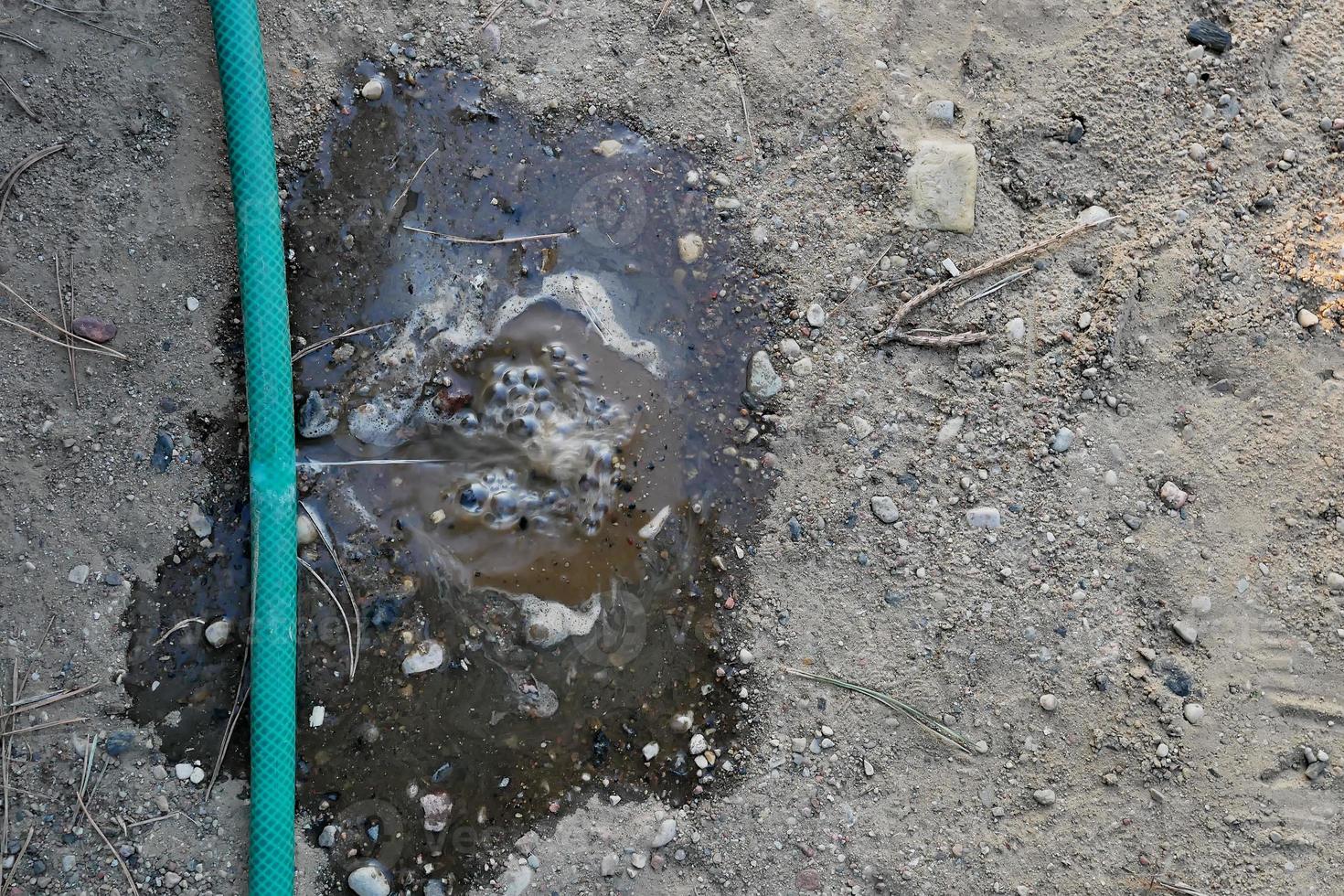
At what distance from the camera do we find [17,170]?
257 centimetres

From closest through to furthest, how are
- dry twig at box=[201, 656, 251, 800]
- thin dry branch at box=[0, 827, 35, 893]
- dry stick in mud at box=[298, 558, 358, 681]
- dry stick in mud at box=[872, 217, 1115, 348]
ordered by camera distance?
thin dry branch at box=[0, 827, 35, 893] → dry twig at box=[201, 656, 251, 800] → dry stick in mud at box=[298, 558, 358, 681] → dry stick in mud at box=[872, 217, 1115, 348]

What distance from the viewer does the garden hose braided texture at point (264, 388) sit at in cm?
247

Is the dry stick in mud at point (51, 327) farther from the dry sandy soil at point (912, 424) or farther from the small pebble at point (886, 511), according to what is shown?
the small pebble at point (886, 511)

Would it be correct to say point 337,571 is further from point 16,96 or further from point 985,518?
point 985,518

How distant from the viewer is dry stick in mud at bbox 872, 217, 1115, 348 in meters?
2.74

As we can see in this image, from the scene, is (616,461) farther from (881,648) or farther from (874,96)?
(874,96)

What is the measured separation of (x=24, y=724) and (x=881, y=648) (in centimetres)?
258

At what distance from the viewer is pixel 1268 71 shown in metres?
2.85

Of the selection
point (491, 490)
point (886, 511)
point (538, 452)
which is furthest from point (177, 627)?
point (886, 511)

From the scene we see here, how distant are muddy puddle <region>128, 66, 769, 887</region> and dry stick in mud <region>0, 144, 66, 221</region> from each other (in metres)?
0.70

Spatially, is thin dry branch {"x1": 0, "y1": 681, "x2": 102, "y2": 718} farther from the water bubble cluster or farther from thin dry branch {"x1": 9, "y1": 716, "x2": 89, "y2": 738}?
the water bubble cluster

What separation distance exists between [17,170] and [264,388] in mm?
1046

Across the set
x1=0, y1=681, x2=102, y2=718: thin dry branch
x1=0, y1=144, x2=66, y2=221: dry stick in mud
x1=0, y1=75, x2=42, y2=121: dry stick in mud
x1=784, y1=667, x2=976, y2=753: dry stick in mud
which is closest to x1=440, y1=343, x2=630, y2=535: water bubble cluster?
x1=784, y1=667, x2=976, y2=753: dry stick in mud

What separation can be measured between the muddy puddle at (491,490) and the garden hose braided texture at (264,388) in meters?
0.12
